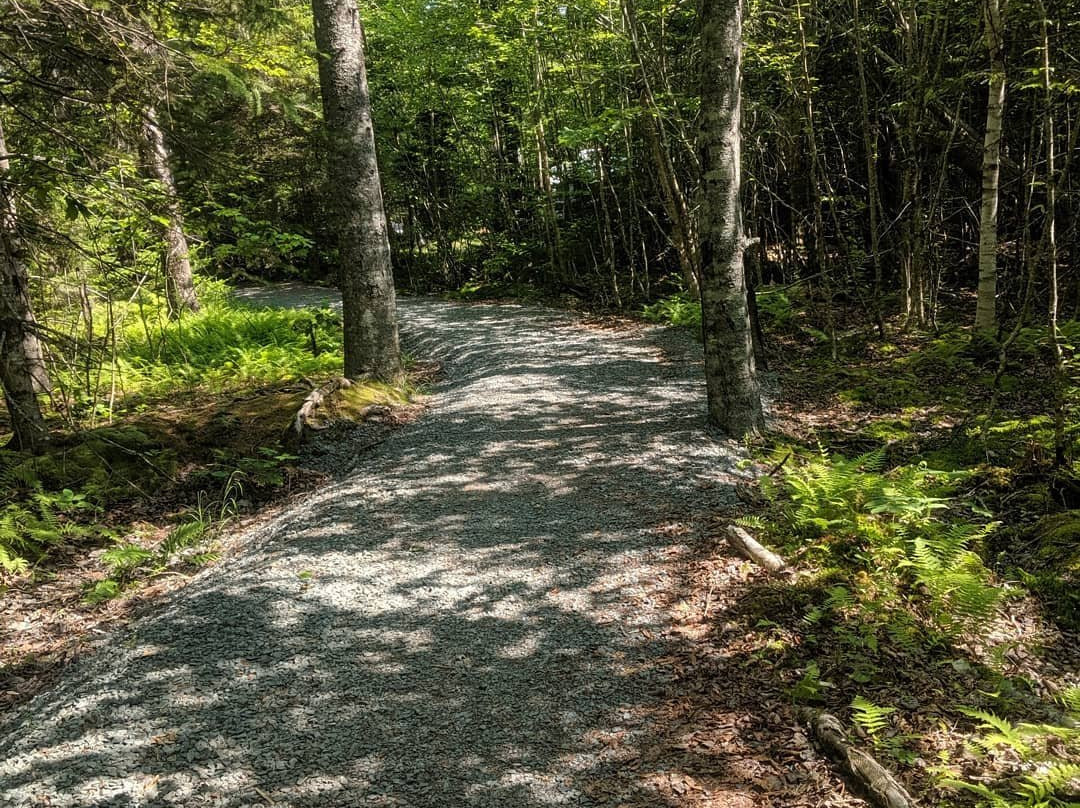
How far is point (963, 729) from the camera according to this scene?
3.00 m

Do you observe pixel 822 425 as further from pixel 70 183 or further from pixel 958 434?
pixel 70 183

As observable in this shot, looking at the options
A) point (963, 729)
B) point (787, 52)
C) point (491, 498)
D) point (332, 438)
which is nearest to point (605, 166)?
point (787, 52)

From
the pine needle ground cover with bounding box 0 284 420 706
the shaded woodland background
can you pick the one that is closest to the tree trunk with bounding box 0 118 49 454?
the shaded woodland background

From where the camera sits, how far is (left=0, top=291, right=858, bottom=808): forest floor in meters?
2.92

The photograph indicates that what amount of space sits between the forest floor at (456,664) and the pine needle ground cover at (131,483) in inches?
16.9

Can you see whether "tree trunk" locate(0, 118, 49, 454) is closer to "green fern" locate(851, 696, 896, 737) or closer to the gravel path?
the gravel path

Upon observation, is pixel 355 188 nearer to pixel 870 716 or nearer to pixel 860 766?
pixel 870 716

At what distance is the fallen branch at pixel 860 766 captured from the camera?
102 inches

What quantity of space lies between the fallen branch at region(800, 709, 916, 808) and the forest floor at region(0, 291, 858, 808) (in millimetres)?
79

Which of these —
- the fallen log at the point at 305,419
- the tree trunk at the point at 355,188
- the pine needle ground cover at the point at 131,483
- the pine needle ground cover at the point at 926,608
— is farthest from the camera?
the tree trunk at the point at 355,188

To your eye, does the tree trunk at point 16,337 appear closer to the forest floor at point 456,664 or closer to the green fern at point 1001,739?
the forest floor at point 456,664

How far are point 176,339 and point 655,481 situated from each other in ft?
31.6

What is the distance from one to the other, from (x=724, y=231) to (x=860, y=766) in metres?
4.66

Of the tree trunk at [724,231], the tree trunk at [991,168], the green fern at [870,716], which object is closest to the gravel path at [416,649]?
the tree trunk at [724,231]
